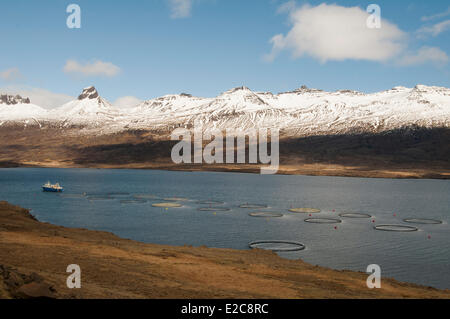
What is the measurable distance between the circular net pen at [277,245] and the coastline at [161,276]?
32.5 feet

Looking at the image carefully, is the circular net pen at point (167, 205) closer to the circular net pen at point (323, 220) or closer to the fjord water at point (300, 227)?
the fjord water at point (300, 227)

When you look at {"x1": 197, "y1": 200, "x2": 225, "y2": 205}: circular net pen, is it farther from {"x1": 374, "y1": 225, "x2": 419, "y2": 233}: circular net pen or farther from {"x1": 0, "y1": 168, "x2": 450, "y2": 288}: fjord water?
{"x1": 374, "y1": 225, "x2": 419, "y2": 233}: circular net pen

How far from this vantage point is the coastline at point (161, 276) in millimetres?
24119

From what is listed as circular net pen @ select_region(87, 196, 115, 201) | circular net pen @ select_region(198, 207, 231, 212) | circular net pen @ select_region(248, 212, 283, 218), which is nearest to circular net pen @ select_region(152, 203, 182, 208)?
circular net pen @ select_region(198, 207, 231, 212)

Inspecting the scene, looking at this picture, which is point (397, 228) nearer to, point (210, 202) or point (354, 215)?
point (354, 215)

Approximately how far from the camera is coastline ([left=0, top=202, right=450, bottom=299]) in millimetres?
24119

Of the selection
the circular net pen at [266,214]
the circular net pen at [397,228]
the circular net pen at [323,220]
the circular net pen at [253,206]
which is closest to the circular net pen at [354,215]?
the circular net pen at [323,220]

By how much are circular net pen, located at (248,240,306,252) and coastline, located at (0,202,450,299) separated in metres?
9.90
